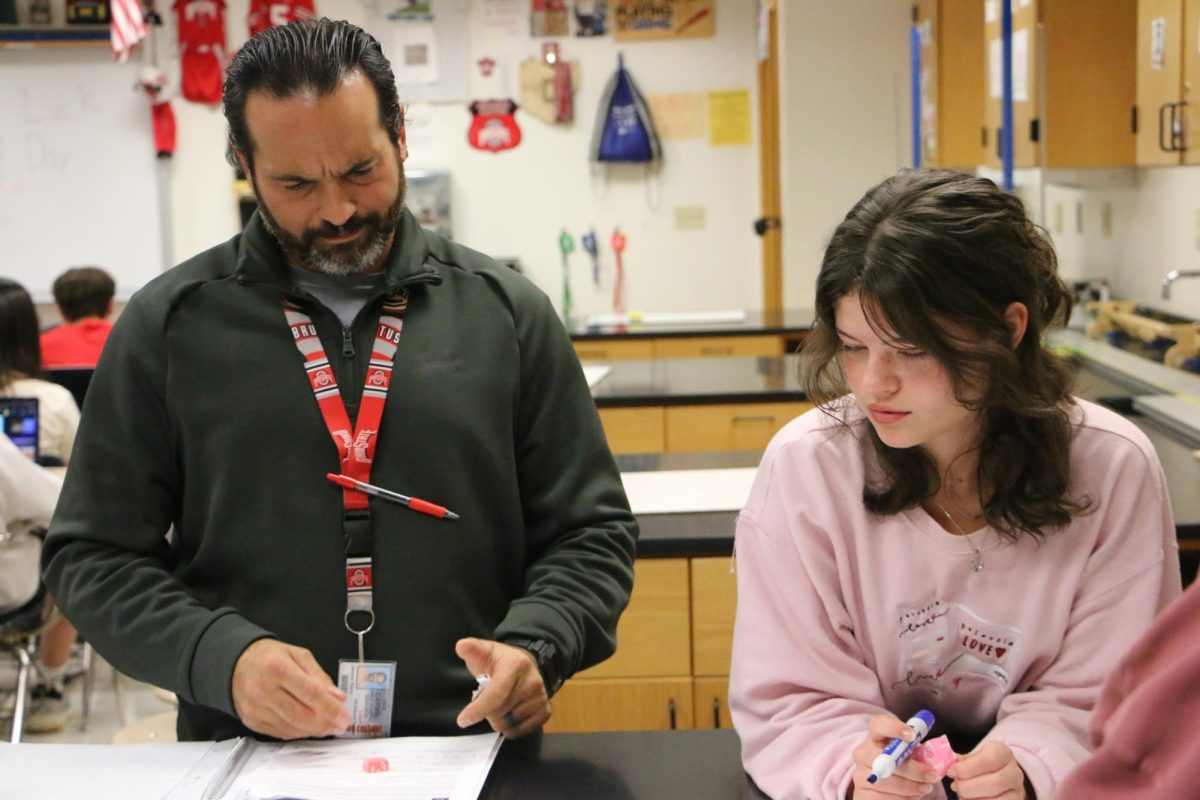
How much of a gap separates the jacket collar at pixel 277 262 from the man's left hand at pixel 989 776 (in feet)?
2.42

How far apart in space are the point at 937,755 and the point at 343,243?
2.56 feet

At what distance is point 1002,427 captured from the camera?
127cm

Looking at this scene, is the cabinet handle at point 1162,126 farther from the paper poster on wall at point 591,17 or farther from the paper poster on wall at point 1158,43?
the paper poster on wall at point 591,17

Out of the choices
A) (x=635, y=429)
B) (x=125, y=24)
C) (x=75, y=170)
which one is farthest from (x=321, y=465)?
(x=75, y=170)

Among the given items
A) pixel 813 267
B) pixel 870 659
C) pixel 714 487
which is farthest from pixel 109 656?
pixel 813 267

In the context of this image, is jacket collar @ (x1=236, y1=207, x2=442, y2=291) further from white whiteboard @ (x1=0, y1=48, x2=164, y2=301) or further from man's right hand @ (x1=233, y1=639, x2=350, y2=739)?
white whiteboard @ (x1=0, y1=48, x2=164, y2=301)

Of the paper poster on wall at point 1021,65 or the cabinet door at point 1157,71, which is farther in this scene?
the paper poster on wall at point 1021,65

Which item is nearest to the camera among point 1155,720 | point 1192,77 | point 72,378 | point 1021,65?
point 1155,720

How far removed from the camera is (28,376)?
337 cm

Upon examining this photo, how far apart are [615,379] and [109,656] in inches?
106

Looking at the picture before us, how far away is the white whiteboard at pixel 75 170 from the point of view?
657 centimetres

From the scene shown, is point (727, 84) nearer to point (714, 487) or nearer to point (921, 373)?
point (714, 487)

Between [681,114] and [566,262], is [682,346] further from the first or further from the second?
[681,114]

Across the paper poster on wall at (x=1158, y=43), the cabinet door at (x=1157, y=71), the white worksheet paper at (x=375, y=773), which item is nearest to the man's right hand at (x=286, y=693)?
the white worksheet paper at (x=375, y=773)
